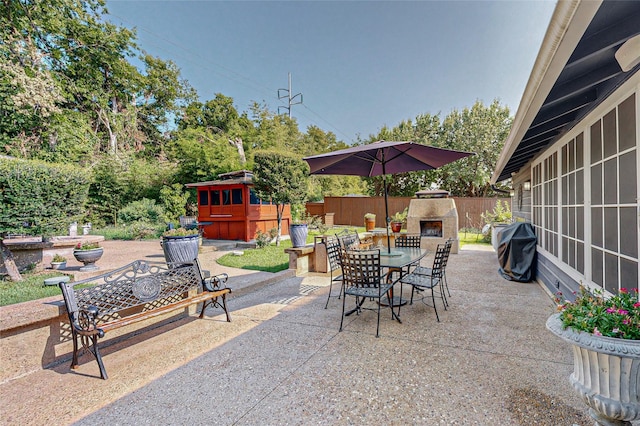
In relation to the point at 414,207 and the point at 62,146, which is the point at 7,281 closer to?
the point at 414,207

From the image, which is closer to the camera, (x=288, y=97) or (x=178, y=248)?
(x=178, y=248)

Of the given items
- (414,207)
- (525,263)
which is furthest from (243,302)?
(414,207)

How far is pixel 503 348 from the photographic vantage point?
114 inches

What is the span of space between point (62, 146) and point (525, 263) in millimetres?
18639

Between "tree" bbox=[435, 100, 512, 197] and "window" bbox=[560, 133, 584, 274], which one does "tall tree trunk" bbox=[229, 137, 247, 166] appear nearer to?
"tree" bbox=[435, 100, 512, 197]

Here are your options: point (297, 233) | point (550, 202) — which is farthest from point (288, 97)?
point (550, 202)

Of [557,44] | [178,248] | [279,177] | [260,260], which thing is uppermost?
[279,177]

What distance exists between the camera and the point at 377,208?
57.9 ft

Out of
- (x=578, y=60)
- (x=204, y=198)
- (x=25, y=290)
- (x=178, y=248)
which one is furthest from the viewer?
(x=204, y=198)

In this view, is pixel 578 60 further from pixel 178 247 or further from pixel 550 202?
pixel 178 247

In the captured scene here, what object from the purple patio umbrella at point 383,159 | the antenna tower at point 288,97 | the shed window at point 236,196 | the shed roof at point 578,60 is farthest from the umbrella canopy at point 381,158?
the antenna tower at point 288,97

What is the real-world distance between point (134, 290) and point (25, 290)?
6.71 feet

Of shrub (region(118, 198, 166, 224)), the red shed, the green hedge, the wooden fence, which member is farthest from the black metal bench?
the wooden fence

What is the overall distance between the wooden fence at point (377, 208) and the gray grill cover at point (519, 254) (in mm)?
9840
